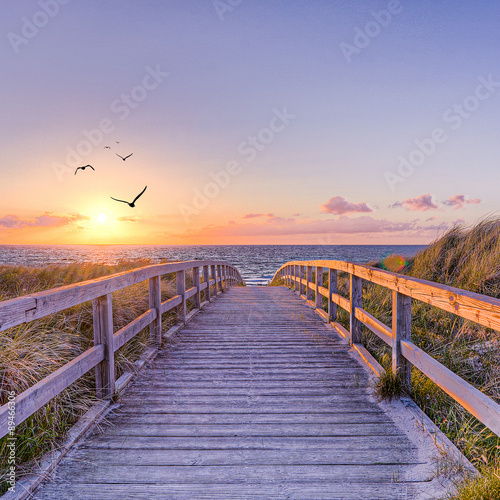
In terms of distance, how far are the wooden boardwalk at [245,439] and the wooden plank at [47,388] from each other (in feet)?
1.37

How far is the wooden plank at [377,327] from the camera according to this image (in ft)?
10.6

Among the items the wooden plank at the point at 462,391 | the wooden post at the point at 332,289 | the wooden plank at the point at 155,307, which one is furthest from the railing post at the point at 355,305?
the wooden plank at the point at 155,307

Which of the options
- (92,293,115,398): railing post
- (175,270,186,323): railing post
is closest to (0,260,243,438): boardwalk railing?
(92,293,115,398): railing post

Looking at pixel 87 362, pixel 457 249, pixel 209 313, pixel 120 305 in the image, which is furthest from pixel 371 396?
pixel 457 249

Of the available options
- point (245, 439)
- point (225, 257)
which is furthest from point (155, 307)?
point (225, 257)

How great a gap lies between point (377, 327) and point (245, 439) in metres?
1.85

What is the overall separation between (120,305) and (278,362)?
100 inches

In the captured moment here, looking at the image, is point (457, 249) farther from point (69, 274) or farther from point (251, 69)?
point (69, 274)

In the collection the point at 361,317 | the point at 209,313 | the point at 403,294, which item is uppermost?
the point at 403,294

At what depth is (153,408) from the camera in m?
2.88

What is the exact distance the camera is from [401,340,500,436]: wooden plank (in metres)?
1.75

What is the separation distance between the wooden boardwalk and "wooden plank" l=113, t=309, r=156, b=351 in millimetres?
439

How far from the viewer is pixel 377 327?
3.53 m

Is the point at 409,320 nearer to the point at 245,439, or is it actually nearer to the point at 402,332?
the point at 402,332
